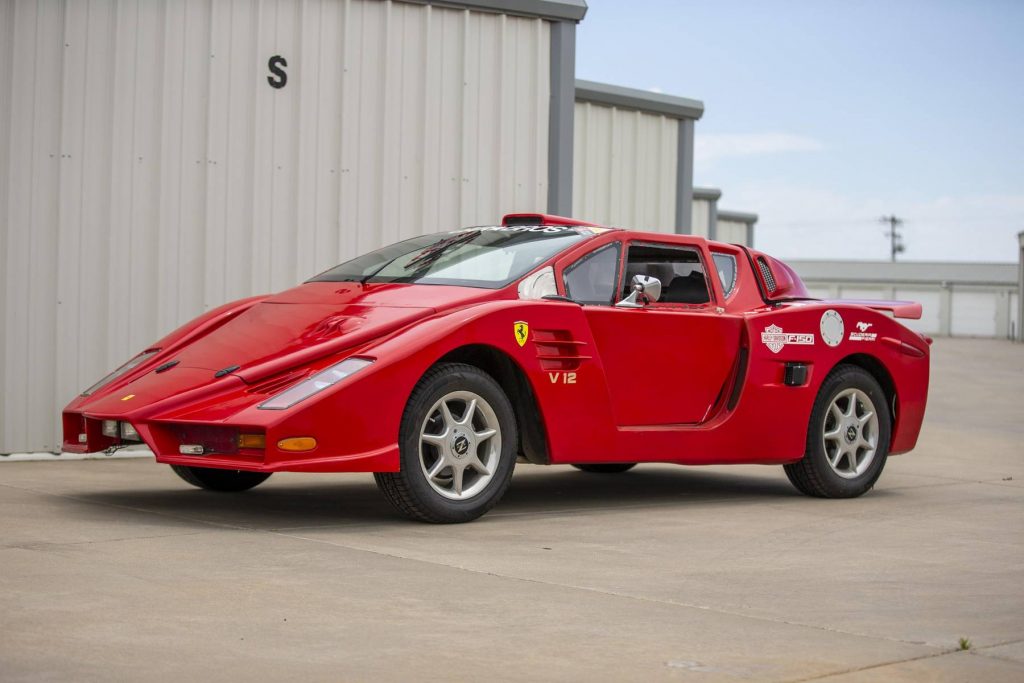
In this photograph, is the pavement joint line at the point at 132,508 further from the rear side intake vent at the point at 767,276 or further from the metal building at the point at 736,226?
the metal building at the point at 736,226

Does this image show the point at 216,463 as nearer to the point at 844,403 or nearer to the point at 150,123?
the point at 844,403

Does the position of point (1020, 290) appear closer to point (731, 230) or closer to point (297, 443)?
point (731, 230)

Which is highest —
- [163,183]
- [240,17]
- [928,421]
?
[240,17]

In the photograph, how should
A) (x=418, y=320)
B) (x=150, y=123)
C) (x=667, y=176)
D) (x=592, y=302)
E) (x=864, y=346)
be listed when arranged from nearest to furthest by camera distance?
1. (x=418, y=320)
2. (x=592, y=302)
3. (x=864, y=346)
4. (x=150, y=123)
5. (x=667, y=176)

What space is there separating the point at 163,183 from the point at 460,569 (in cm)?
561

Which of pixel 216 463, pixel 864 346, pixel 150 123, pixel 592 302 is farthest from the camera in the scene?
pixel 150 123

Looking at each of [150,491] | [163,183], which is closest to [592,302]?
[150,491]

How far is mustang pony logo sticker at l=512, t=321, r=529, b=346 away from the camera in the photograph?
670 centimetres

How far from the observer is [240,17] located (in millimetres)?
10375

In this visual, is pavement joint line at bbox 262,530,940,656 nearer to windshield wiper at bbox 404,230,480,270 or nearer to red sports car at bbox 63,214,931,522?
red sports car at bbox 63,214,931,522

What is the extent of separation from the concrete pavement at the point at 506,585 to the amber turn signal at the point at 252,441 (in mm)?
382

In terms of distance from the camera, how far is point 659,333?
24.4 ft

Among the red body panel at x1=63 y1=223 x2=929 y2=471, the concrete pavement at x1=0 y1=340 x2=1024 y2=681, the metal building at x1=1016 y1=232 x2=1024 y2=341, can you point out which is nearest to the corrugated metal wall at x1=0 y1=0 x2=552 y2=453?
the concrete pavement at x1=0 y1=340 x2=1024 y2=681

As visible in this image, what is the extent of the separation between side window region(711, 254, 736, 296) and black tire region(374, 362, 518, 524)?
6.42 ft
